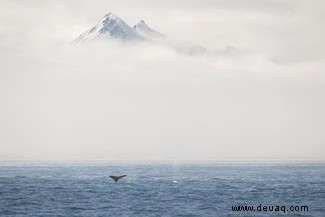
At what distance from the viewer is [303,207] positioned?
8281 cm

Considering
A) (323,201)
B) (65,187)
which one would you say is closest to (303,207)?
(323,201)

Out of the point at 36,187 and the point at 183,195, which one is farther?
the point at 36,187

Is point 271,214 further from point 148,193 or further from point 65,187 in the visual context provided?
point 65,187

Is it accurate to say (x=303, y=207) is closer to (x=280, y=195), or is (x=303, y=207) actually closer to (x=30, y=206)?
(x=280, y=195)

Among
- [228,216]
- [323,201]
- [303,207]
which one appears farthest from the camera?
[323,201]

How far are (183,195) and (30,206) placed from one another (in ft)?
82.9

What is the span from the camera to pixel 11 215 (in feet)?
258

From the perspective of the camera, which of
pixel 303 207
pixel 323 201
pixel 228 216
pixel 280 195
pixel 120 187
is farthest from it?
pixel 120 187

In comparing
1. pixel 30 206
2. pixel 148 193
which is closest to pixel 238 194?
pixel 148 193

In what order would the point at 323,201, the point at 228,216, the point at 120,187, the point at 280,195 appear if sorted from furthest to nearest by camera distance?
1. the point at 120,187
2. the point at 280,195
3. the point at 323,201
4. the point at 228,216

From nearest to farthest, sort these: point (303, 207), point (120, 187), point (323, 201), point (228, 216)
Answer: point (228, 216) < point (303, 207) < point (323, 201) < point (120, 187)

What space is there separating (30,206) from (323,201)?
4228 cm

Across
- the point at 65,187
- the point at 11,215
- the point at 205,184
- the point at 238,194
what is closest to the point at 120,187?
the point at 65,187

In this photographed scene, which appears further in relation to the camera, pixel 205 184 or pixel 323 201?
pixel 205 184
